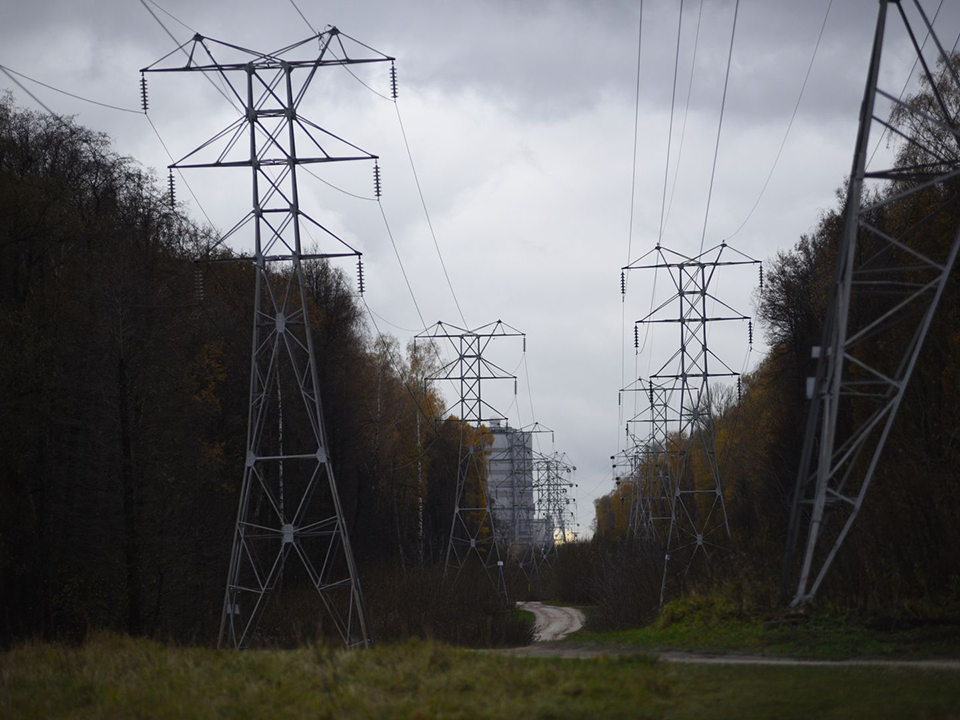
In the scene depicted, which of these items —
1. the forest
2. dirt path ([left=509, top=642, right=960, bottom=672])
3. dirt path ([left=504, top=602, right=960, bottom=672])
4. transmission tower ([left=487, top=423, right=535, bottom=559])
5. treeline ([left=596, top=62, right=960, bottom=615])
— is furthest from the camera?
transmission tower ([left=487, top=423, right=535, bottom=559])

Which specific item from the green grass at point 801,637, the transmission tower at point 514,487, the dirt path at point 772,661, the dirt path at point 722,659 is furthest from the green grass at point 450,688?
the transmission tower at point 514,487

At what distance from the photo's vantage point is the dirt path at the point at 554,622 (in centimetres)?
3808

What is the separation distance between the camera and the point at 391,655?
573 inches

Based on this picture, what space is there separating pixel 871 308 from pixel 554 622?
59.8 feet

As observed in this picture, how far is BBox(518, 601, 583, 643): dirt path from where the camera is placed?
38.1 metres

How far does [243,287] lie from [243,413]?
852cm

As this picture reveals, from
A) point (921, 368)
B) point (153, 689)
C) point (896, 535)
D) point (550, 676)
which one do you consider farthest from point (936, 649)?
point (921, 368)

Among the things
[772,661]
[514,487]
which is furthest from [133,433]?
[514,487]

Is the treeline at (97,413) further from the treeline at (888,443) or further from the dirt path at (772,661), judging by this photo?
the dirt path at (772,661)

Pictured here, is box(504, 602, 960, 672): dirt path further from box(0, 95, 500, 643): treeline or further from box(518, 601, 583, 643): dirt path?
box(518, 601, 583, 643): dirt path

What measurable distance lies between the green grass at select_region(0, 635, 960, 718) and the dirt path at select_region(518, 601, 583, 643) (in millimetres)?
20098

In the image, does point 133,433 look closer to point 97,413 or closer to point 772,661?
point 97,413

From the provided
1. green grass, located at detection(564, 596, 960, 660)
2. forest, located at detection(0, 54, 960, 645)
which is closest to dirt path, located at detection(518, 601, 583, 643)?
forest, located at detection(0, 54, 960, 645)

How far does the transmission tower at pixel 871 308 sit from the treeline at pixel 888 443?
0.46ft
